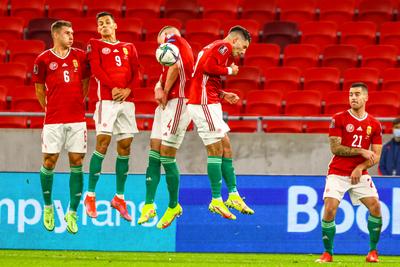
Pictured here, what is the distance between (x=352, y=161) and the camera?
14969mm

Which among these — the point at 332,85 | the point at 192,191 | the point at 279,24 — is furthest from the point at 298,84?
the point at 192,191

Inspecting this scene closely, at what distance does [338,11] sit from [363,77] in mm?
2665

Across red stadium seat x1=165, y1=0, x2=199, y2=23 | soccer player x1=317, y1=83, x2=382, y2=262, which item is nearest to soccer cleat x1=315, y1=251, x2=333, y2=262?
soccer player x1=317, y1=83, x2=382, y2=262

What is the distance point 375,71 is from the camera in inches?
821

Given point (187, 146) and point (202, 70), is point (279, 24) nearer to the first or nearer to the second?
point (187, 146)

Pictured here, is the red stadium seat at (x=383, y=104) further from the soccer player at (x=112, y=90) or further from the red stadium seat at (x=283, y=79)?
the soccer player at (x=112, y=90)

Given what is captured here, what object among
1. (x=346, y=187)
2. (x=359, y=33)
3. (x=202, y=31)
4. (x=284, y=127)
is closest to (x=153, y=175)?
(x=346, y=187)

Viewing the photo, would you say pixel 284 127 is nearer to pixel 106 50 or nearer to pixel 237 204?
pixel 106 50

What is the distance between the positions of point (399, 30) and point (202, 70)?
9.05 metres

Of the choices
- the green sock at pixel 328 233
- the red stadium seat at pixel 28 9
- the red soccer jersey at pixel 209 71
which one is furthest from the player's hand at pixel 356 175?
the red stadium seat at pixel 28 9

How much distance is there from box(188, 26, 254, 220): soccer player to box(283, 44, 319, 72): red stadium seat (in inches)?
297

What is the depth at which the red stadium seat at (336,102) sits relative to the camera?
2011 centimetres

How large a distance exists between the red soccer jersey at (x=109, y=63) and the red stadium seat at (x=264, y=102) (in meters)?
5.72

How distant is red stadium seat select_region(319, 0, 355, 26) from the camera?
23.2 m
